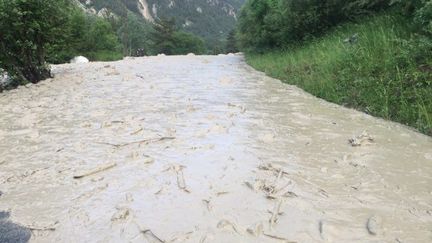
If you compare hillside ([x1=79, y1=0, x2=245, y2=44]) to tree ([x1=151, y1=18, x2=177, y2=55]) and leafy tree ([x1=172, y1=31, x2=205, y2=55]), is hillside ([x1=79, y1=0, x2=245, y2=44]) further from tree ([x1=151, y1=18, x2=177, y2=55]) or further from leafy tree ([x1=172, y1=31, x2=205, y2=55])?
tree ([x1=151, y1=18, x2=177, y2=55])

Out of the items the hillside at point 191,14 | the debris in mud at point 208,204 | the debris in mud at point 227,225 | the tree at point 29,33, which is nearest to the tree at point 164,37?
the tree at point 29,33

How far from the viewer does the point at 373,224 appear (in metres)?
3.44

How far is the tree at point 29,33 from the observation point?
11.9 metres

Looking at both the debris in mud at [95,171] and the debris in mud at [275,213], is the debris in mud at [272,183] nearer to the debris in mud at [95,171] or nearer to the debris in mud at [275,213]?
the debris in mud at [275,213]

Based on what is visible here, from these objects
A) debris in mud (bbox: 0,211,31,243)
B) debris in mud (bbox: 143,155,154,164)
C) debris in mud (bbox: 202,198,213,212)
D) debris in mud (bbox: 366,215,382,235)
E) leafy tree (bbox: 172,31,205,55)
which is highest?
debris in mud (bbox: 366,215,382,235)

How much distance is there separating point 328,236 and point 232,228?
0.72 meters

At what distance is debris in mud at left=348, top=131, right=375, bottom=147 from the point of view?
555cm

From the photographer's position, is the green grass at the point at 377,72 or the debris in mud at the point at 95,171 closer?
the debris in mud at the point at 95,171

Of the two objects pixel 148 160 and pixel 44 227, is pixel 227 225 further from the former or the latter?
pixel 148 160

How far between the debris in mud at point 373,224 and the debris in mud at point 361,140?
6.81ft

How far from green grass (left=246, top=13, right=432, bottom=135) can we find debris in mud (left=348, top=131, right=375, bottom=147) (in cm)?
90

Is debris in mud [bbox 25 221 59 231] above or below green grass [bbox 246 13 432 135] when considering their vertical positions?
below

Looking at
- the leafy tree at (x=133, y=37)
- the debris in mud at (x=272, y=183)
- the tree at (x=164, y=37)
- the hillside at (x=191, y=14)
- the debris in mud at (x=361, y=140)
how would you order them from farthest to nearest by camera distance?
the hillside at (x=191, y=14), the leafy tree at (x=133, y=37), the tree at (x=164, y=37), the debris in mud at (x=361, y=140), the debris in mud at (x=272, y=183)

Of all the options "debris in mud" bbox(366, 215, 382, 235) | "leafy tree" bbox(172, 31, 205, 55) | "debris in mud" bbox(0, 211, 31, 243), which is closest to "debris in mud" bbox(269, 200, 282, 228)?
"debris in mud" bbox(366, 215, 382, 235)
